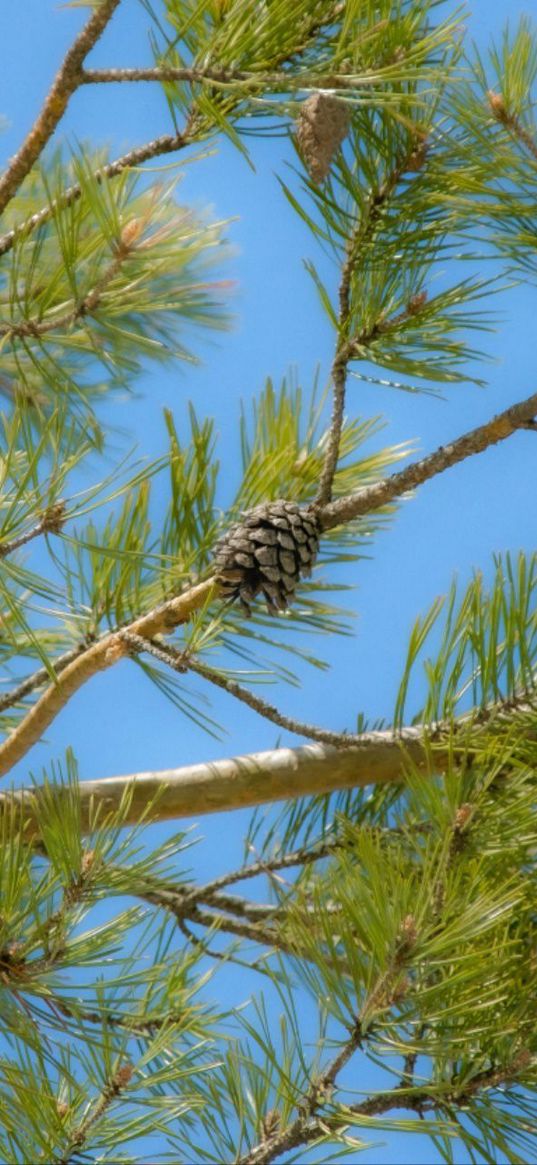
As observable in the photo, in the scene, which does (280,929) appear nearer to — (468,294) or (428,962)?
(428,962)

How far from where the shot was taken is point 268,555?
0.65m

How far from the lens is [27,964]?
619mm

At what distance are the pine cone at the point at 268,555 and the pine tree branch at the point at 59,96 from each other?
18cm

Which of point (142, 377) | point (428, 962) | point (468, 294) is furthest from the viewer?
point (142, 377)

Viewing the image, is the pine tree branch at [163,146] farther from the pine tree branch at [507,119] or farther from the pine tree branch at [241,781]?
the pine tree branch at [241,781]

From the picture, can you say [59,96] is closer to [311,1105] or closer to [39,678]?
[39,678]

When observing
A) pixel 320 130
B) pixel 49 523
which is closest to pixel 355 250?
pixel 320 130

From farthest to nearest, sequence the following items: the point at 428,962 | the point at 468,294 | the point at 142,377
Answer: the point at 142,377
the point at 468,294
the point at 428,962

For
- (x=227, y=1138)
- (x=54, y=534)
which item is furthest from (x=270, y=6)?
(x=227, y=1138)

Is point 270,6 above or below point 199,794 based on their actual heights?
above

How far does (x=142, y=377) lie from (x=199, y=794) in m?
0.37

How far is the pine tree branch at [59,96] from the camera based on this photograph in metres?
0.62

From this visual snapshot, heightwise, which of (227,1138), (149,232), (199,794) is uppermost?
(149,232)

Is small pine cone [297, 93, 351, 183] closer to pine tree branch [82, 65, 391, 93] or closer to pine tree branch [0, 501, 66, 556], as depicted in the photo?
pine tree branch [82, 65, 391, 93]
